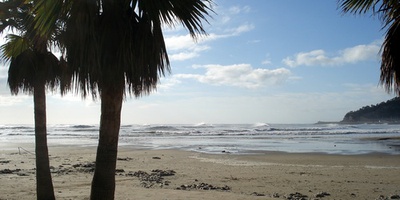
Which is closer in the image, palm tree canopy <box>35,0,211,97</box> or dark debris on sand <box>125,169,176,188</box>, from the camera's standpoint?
palm tree canopy <box>35,0,211,97</box>

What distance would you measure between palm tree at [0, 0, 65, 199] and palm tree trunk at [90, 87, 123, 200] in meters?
3.09

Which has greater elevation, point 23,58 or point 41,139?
point 23,58

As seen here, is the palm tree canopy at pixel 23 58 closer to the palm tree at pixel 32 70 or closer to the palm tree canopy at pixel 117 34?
the palm tree at pixel 32 70

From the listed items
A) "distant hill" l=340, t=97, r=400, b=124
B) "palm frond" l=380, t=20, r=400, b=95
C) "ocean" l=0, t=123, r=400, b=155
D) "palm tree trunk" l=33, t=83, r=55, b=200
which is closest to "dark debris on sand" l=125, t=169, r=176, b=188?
"palm tree trunk" l=33, t=83, r=55, b=200

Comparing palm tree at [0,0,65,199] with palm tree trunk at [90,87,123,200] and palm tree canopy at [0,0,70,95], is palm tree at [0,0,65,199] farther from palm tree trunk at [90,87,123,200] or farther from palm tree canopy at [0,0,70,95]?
palm tree trunk at [90,87,123,200]

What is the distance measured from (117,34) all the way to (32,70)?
3467 mm

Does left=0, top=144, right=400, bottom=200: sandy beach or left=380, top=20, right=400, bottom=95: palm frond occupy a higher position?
left=380, top=20, right=400, bottom=95: palm frond

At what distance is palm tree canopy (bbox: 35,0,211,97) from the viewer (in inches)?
170

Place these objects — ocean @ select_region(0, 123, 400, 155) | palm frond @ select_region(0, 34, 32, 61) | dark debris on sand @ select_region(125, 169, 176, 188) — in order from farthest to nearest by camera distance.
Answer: ocean @ select_region(0, 123, 400, 155) < dark debris on sand @ select_region(125, 169, 176, 188) < palm frond @ select_region(0, 34, 32, 61)

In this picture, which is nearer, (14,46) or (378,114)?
(14,46)

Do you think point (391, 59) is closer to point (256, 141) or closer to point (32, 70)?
point (32, 70)

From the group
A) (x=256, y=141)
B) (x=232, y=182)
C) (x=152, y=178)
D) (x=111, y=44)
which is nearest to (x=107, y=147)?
(x=111, y=44)

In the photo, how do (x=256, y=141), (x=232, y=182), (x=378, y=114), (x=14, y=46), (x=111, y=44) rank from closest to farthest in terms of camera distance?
1. (x=111, y=44)
2. (x=14, y=46)
3. (x=232, y=182)
4. (x=256, y=141)
5. (x=378, y=114)

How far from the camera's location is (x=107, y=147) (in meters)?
4.43
